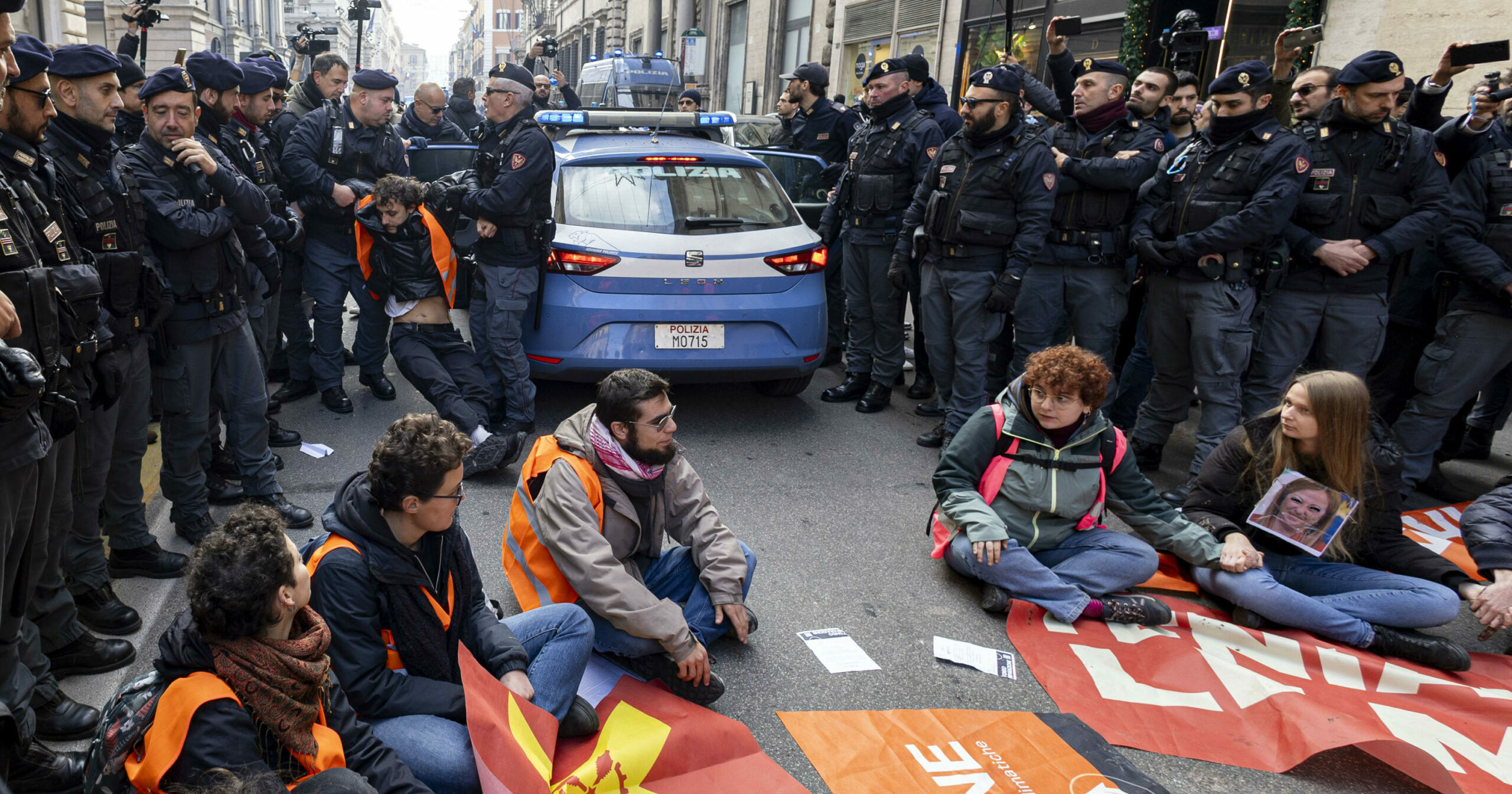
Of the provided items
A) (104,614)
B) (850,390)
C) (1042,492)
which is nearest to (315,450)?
(104,614)

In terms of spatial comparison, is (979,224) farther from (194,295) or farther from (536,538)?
(194,295)

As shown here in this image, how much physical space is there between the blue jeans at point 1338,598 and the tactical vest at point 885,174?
10.5ft

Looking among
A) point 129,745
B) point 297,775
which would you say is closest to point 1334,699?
point 297,775

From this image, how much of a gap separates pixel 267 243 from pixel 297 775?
307 cm

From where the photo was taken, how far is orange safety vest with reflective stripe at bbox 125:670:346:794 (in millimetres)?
1923

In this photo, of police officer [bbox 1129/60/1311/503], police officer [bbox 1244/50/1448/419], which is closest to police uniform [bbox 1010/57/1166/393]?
police officer [bbox 1129/60/1311/503]

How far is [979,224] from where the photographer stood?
5.57 meters

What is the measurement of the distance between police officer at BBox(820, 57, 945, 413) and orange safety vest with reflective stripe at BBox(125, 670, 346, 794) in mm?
4964

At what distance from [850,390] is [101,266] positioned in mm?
4505

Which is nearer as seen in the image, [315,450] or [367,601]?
[367,601]

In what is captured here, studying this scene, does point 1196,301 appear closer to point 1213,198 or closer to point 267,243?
point 1213,198

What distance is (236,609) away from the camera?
204cm

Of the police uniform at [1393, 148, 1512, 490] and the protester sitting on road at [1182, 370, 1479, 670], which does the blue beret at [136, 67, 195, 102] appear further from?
the police uniform at [1393, 148, 1512, 490]

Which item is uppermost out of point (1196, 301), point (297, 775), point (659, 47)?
point (659, 47)
